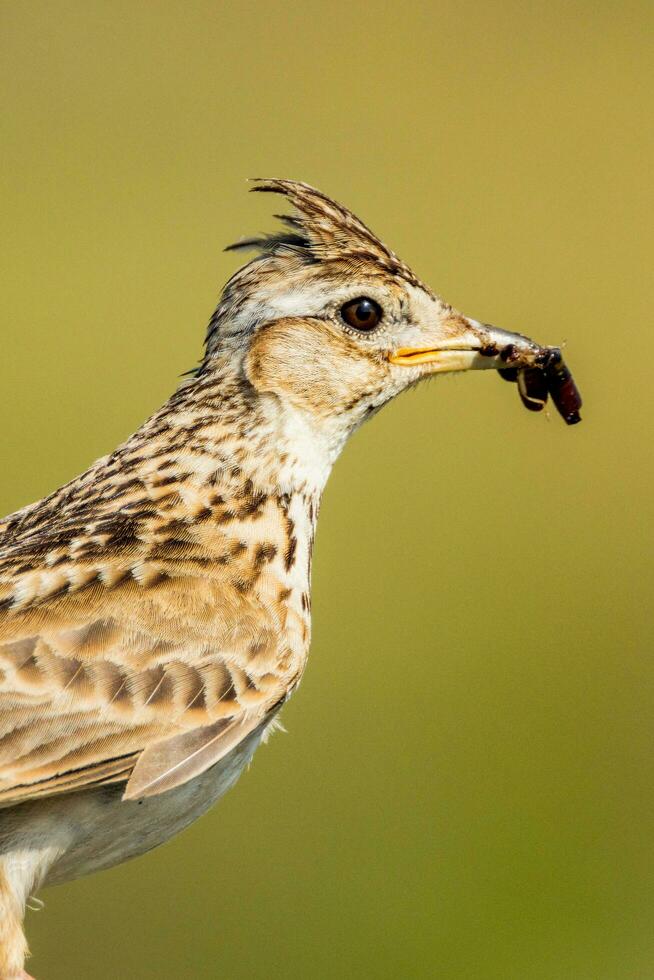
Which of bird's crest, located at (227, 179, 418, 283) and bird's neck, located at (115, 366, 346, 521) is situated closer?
bird's neck, located at (115, 366, 346, 521)

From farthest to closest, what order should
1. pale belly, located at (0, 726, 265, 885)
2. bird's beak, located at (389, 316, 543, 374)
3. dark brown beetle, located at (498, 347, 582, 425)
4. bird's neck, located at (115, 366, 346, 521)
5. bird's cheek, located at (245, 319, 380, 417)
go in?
1. dark brown beetle, located at (498, 347, 582, 425)
2. bird's beak, located at (389, 316, 543, 374)
3. bird's cheek, located at (245, 319, 380, 417)
4. bird's neck, located at (115, 366, 346, 521)
5. pale belly, located at (0, 726, 265, 885)

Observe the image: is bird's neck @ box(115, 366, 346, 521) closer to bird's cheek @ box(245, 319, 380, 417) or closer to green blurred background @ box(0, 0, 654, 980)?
bird's cheek @ box(245, 319, 380, 417)

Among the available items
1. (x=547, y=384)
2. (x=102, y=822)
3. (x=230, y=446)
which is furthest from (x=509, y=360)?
(x=102, y=822)

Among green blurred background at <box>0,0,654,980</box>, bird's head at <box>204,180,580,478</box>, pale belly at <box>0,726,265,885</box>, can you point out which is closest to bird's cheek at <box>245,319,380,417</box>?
bird's head at <box>204,180,580,478</box>

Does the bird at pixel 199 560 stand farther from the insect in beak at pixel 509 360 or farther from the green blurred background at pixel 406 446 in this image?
the green blurred background at pixel 406 446

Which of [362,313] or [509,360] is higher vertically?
[362,313]

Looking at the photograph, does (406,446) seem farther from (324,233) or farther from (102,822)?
(102,822)
